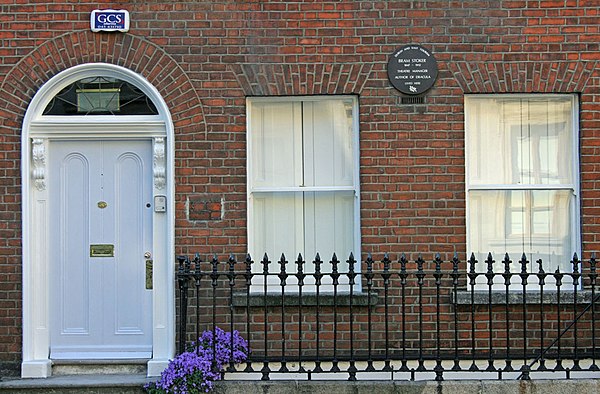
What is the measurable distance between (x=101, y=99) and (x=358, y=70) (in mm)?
2540

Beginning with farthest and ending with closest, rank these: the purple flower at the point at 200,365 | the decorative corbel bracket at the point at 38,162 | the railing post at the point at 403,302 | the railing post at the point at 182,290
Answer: the decorative corbel bracket at the point at 38,162 → the railing post at the point at 182,290 → the railing post at the point at 403,302 → the purple flower at the point at 200,365

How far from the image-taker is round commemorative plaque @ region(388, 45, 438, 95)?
30.1ft

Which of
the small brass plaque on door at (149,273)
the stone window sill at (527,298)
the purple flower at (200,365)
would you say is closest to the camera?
the purple flower at (200,365)

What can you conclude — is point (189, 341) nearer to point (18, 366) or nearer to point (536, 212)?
Result: point (18, 366)

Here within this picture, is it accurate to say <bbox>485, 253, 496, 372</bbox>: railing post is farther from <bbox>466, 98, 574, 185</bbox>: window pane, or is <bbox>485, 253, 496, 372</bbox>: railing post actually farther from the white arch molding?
the white arch molding

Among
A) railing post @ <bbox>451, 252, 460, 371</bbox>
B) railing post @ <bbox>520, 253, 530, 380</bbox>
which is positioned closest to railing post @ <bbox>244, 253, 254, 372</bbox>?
railing post @ <bbox>451, 252, 460, 371</bbox>

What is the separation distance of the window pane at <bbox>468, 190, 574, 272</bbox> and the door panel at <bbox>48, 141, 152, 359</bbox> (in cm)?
338

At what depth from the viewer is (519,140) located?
939cm

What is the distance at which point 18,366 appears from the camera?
29.6ft

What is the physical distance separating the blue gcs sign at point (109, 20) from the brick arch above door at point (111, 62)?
0.07 m

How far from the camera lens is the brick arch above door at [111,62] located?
29.9 ft

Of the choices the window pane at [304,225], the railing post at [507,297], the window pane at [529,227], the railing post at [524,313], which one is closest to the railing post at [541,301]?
the railing post at [524,313]

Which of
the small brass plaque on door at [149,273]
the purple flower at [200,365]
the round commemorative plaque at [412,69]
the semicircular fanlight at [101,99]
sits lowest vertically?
the purple flower at [200,365]

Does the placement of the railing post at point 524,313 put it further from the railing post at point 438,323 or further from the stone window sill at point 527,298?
the railing post at point 438,323
